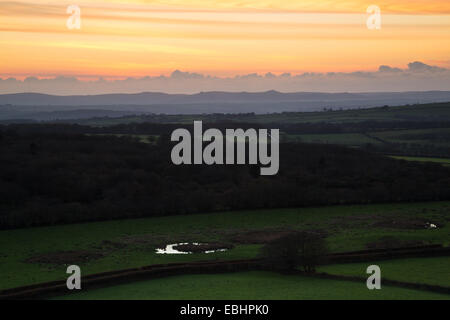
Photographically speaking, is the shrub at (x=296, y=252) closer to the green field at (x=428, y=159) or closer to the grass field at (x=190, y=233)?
the grass field at (x=190, y=233)

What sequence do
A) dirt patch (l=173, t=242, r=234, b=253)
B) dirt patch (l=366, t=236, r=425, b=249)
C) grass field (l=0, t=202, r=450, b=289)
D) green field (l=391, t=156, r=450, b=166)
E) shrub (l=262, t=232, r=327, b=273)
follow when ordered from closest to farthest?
shrub (l=262, t=232, r=327, b=273) < grass field (l=0, t=202, r=450, b=289) < dirt patch (l=366, t=236, r=425, b=249) < dirt patch (l=173, t=242, r=234, b=253) < green field (l=391, t=156, r=450, b=166)

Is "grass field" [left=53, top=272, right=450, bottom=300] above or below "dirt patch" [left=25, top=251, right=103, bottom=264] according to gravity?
below

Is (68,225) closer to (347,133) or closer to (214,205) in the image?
(214,205)

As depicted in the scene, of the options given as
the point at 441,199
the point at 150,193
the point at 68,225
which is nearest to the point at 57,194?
the point at 150,193

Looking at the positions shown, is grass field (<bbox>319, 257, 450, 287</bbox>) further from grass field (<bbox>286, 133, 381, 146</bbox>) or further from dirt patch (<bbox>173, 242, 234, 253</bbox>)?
grass field (<bbox>286, 133, 381, 146</bbox>)

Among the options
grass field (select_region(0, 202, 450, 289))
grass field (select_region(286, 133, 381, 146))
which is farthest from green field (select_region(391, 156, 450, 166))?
grass field (select_region(0, 202, 450, 289))

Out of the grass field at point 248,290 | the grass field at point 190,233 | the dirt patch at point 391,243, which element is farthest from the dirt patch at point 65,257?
the dirt patch at point 391,243
